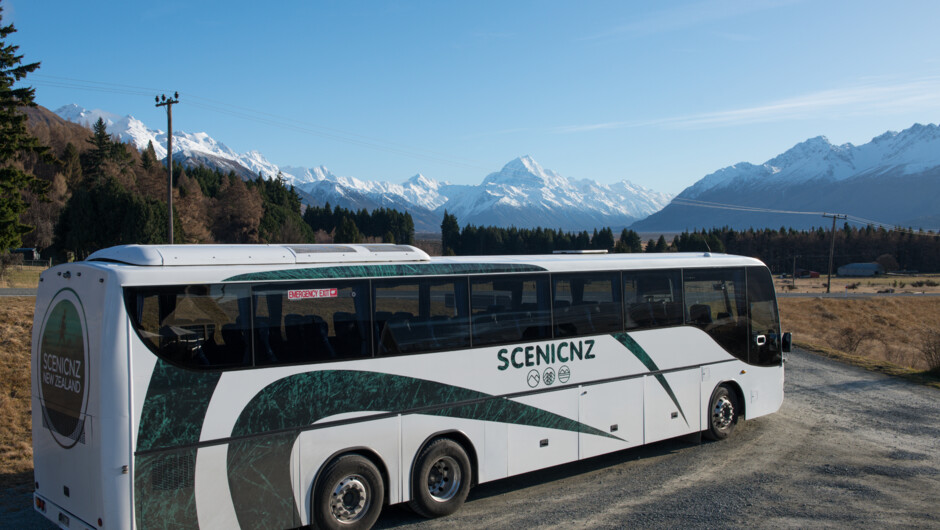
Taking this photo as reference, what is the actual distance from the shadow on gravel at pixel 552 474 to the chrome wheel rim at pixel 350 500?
0.69 m

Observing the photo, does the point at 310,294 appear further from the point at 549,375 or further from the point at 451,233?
the point at 451,233

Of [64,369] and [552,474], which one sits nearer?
[64,369]

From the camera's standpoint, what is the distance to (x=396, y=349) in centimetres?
860

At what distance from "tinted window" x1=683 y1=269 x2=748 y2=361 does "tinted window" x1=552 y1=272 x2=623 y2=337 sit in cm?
191

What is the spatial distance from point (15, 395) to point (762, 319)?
16.1m

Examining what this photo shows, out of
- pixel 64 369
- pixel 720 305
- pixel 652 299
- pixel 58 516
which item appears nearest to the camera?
pixel 64 369

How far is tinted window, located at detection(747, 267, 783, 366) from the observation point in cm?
1356

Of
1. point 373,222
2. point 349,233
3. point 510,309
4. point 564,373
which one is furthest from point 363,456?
point 373,222

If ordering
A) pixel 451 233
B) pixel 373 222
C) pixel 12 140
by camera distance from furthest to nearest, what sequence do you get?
pixel 451 233, pixel 373 222, pixel 12 140

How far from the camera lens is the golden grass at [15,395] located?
11.3 meters

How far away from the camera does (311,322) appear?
796 cm

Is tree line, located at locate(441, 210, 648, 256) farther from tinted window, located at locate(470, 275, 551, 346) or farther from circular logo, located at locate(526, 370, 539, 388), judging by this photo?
circular logo, located at locate(526, 370, 539, 388)

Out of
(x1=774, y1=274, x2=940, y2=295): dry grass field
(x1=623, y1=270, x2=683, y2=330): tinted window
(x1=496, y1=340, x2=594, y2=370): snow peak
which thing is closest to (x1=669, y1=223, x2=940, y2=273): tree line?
(x1=774, y1=274, x2=940, y2=295): dry grass field

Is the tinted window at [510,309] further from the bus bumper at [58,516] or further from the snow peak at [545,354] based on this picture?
the bus bumper at [58,516]
